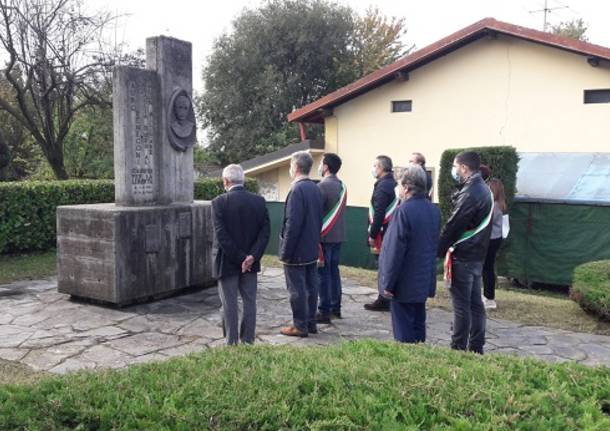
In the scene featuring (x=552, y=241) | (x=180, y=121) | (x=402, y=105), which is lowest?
(x=552, y=241)

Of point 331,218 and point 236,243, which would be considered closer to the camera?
point 236,243

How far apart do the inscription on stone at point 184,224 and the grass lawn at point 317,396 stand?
169 inches

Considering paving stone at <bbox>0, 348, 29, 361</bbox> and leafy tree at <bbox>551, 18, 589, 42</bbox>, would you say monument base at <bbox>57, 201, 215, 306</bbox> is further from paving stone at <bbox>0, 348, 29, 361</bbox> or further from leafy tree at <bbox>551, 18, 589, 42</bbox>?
leafy tree at <bbox>551, 18, 589, 42</bbox>

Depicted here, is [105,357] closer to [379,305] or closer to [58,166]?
[379,305]

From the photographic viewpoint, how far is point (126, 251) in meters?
6.96

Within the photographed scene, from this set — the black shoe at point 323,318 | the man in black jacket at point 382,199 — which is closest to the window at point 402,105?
the man in black jacket at point 382,199

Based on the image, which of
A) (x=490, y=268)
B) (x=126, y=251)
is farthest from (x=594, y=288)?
(x=126, y=251)

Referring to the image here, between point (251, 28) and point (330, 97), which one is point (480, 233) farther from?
point (251, 28)

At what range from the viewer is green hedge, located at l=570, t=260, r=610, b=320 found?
706 cm

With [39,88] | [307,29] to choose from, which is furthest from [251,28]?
[39,88]

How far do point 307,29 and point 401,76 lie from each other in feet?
43.9

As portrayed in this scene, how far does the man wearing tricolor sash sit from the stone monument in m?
2.08

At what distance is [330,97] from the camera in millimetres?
15992

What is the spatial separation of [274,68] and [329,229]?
2188cm
